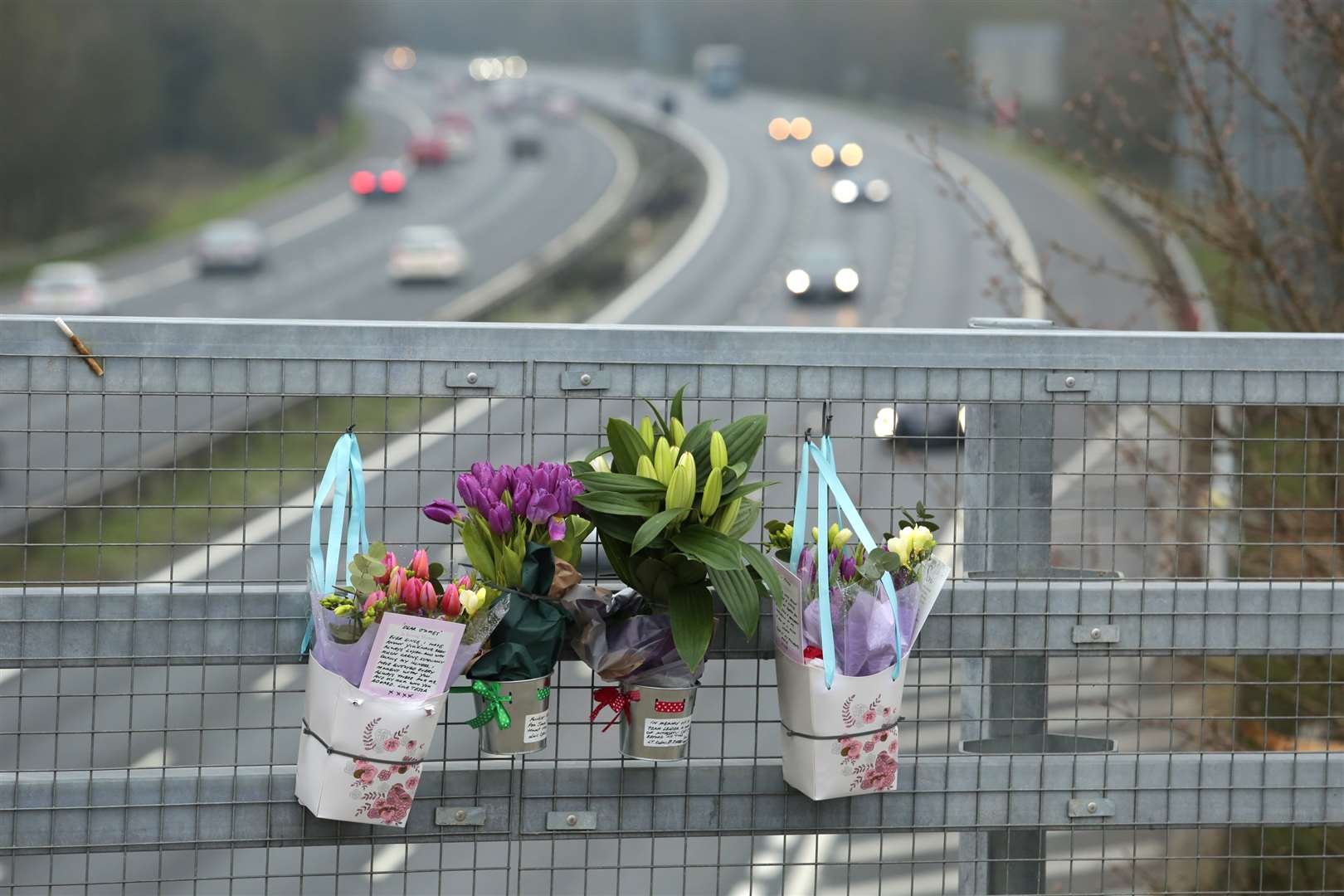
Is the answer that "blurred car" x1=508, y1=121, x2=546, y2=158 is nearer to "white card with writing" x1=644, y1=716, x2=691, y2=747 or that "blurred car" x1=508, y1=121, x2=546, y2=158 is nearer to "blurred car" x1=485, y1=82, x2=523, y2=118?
"blurred car" x1=485, y1=82, x2=523, y2=118

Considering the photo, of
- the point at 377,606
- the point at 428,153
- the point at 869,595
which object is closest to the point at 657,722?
the point at 869,595

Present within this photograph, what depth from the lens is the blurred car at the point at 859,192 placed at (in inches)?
2271

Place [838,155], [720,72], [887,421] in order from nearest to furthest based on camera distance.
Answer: [887,421], [838,155], [720,72]

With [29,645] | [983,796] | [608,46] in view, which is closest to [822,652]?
[983,796]

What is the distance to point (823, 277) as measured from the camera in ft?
133

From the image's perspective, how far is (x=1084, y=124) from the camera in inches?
267

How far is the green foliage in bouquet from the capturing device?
268 cm

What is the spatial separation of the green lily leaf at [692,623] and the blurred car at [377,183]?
194ft

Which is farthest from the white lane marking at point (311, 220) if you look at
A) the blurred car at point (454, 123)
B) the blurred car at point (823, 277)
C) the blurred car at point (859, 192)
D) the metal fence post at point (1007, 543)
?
the metal fence post at point (1007, 543)

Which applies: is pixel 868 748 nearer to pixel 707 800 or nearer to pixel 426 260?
pixel 707 800

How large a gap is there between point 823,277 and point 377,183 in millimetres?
25758

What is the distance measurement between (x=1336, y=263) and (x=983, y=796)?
4.41m

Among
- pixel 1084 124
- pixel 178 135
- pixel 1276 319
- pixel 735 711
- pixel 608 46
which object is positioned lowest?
pixel 735 711

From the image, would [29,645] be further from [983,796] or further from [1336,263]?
[1336,263]
